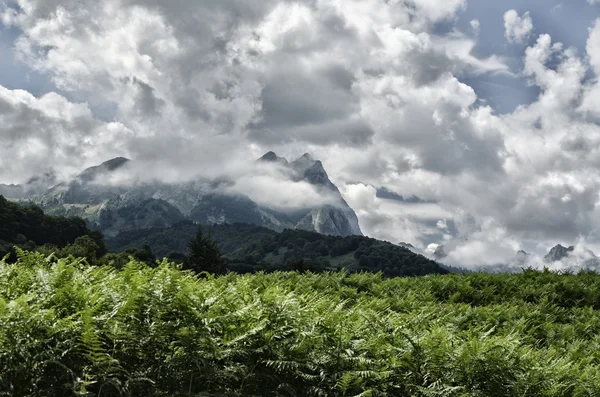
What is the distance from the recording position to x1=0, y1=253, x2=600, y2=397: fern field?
4.30 m

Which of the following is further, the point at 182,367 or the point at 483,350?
the point at 483,350

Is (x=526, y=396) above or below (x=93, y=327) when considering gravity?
below

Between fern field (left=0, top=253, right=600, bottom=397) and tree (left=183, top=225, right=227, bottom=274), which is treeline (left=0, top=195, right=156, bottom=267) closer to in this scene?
tree (left=183, top=225, right=227, bottom=274)

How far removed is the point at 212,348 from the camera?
4.68m

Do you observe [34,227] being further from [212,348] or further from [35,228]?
[212,348]

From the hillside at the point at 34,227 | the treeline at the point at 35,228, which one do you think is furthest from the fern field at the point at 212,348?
the hillside at the point at 34,227

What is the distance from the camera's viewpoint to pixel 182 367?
15.3ft

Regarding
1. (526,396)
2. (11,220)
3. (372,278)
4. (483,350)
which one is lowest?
(526,396)

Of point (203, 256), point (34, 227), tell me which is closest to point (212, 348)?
point (203, 256)

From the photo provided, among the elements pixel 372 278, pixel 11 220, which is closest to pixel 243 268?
pixel 11 220

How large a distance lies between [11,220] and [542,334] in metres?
136

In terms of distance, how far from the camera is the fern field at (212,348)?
4301 mm

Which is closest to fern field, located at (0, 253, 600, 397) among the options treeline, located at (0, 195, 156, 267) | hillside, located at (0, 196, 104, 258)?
treeline, located at (0, 195, 156, 267)

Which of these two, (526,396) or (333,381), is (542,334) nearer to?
(526,396)
